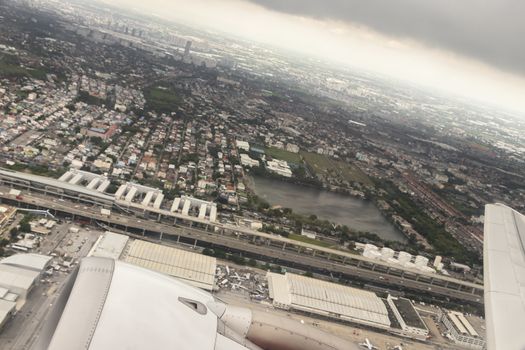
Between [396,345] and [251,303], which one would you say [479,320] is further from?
[251,303]

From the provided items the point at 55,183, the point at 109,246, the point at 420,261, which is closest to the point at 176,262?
the point at 109,246

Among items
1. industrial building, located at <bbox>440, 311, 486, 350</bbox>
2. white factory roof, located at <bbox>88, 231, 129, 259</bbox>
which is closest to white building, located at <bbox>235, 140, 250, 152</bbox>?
white factory roof, located at <bbox>88, 231, 129, 259</bbox>

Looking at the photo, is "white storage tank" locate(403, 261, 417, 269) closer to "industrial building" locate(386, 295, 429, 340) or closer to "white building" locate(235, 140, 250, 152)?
"industrial building" locate(386, 295, 429, 340)

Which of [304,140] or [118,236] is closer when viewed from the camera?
[118,236]

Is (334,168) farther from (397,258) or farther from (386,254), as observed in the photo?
(386,254)

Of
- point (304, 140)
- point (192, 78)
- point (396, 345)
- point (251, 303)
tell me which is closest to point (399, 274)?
point (396, 345)

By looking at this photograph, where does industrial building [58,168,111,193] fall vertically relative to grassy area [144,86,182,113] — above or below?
below
